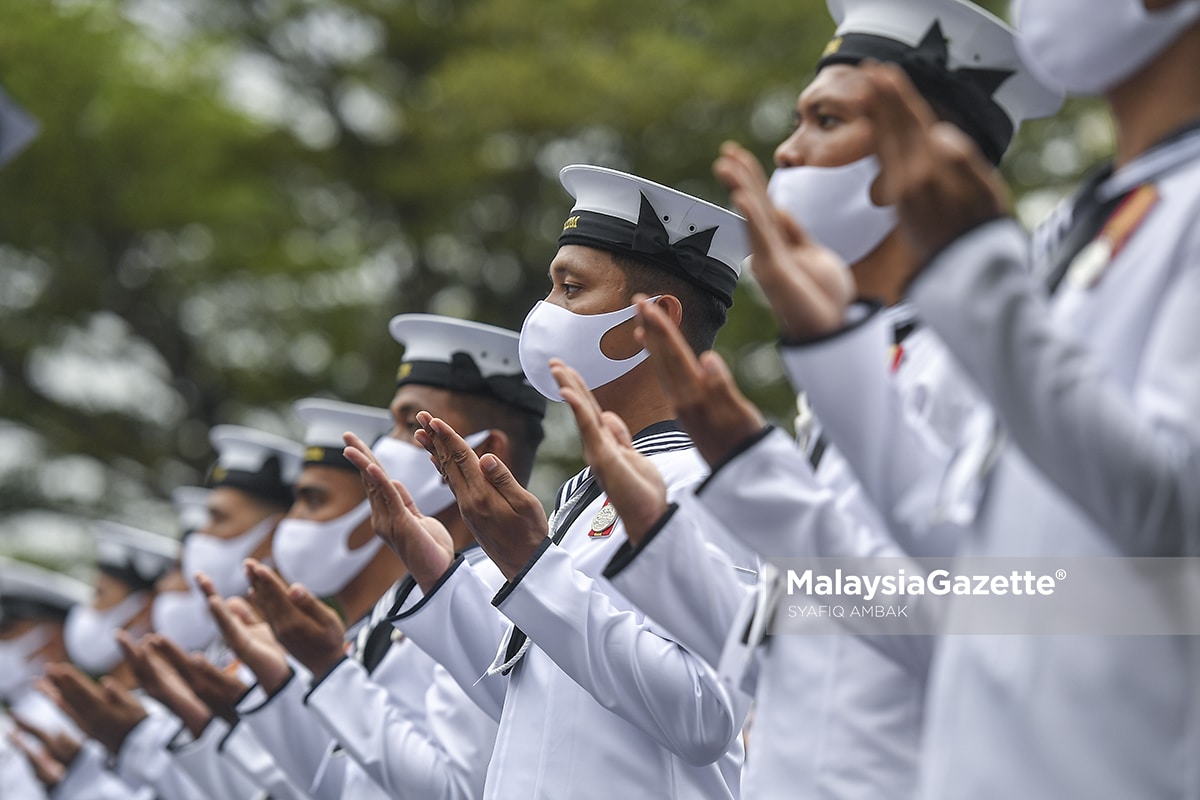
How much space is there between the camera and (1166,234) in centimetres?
212

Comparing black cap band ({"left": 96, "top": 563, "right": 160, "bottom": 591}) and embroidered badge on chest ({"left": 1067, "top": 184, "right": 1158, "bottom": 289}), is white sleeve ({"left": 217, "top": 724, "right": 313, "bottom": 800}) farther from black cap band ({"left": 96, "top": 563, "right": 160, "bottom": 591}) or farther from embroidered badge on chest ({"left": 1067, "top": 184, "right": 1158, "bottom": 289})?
black cap band ({"left": 96, "top": 563, "right": 160, "bottom": 591})

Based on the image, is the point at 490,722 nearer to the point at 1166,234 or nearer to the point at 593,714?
the point at 593,714

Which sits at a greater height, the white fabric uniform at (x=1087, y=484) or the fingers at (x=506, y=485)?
the white fabric uniform at (x=1087, y=484)

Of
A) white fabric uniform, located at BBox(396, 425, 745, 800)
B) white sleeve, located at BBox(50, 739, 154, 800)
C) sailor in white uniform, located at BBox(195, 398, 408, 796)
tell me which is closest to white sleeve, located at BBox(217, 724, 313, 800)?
sailor in white uniform, located at BBox(195, 398, 408, 796)

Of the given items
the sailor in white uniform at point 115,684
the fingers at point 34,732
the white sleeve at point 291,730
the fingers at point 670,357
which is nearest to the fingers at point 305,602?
the white sleeve at point 291,730

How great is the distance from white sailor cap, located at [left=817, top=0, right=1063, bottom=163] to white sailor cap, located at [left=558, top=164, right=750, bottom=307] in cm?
99

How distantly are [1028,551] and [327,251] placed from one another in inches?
635

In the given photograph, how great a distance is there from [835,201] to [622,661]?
Answer: 1.03 meters

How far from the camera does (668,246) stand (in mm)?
4039

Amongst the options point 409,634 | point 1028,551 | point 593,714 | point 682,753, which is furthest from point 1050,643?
point 409,634

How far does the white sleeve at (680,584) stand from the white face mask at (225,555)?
506cm

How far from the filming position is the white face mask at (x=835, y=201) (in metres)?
2.91

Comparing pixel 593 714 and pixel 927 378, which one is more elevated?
pixel 927 378

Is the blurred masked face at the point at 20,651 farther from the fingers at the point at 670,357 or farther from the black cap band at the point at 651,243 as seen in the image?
the fingers at the point at 670,357
